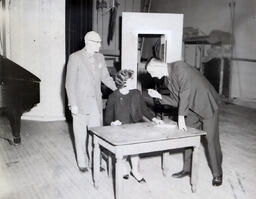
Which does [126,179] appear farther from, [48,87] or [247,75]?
[247,75]

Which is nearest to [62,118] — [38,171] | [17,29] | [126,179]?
[17,29]

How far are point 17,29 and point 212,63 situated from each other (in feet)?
18.2

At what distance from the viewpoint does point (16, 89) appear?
475 cm

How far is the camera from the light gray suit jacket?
12.1 ft

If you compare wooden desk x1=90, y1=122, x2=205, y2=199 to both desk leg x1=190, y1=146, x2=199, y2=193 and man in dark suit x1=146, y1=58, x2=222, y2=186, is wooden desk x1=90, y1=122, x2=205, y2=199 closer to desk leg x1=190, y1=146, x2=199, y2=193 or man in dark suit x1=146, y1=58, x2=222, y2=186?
desk leg x1=190, y1=146, x2=199, y2=193

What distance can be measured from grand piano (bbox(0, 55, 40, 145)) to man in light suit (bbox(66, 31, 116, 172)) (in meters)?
1.35

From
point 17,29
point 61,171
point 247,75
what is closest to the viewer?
point 61,171

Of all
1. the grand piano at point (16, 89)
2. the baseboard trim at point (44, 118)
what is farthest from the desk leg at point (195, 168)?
the baseboard trim at point (44, 118)

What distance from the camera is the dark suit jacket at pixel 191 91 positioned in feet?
Answer: 10.7

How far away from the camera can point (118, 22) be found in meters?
10.3

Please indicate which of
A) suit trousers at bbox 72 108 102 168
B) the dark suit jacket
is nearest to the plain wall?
suit trousers at bbox 72 108 102 168

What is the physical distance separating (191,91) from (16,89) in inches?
107

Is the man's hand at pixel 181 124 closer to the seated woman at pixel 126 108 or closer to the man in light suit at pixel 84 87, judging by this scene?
the seated woman at pixel 126 108

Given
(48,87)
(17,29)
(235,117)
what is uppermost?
(17,29)
